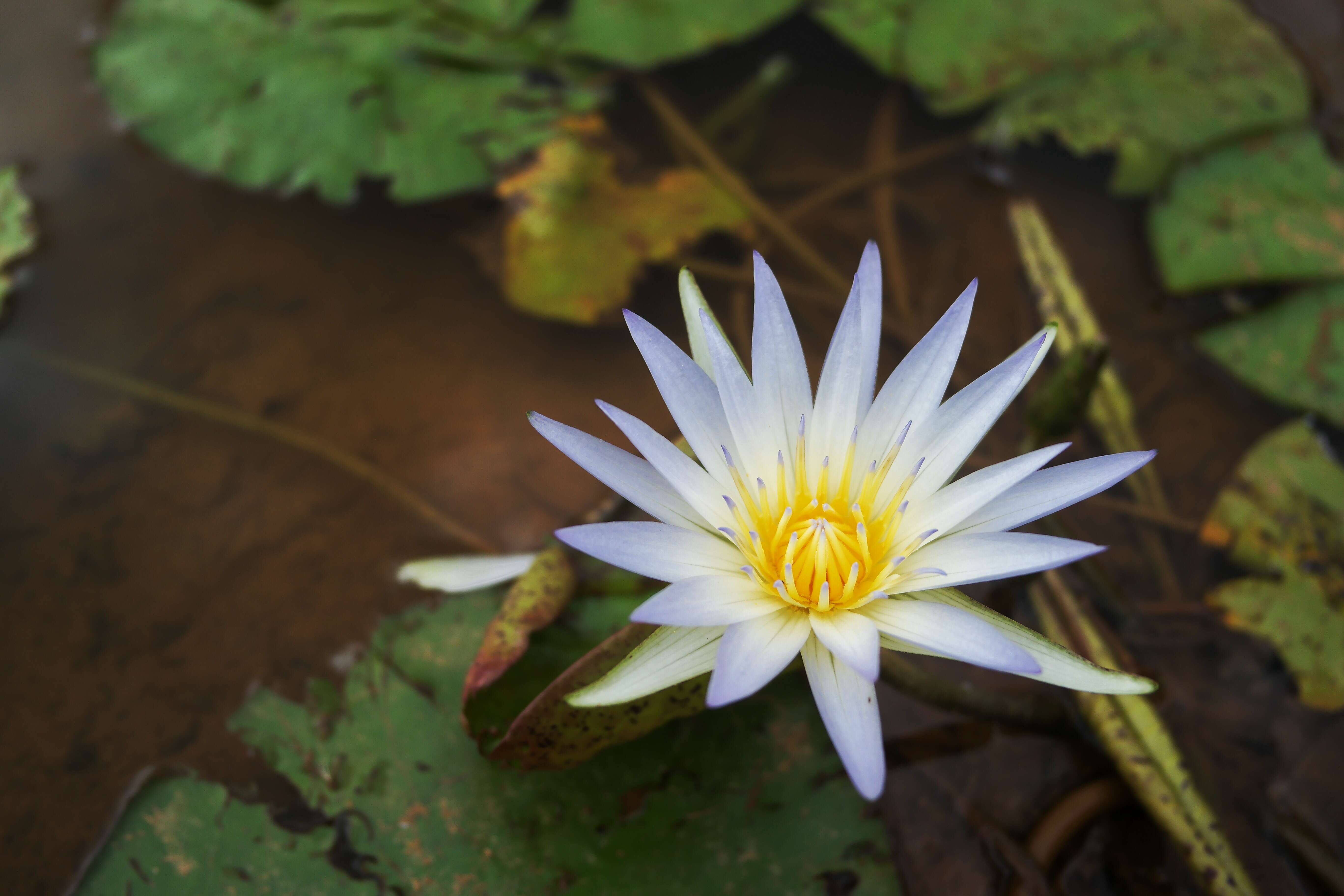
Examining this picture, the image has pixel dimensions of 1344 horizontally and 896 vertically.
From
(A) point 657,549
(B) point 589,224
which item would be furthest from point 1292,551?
(B) point 589,224

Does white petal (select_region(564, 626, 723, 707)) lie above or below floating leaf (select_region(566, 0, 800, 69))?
below

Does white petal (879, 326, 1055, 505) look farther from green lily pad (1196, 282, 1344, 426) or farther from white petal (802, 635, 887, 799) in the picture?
green lily pad (1196, 282, 1344, 426)

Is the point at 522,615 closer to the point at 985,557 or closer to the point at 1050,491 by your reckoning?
the point at 985,557

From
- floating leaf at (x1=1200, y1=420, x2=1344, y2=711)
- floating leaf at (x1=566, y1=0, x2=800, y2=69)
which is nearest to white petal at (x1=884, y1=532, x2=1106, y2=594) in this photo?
floating leaf at (x1=1200, y1=420, x2=1344, y2=711)

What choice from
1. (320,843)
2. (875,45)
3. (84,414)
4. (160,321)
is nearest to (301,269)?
(160,321)

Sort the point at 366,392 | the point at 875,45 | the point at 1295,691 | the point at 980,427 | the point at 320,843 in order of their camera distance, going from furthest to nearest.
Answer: the point at 875,45 → the point at 366,392 → the point at 1295,691 → the point at 320,843 → the point at 980,427

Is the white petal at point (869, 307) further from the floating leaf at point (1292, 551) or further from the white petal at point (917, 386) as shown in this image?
the floating leaf at point (1292, 551)

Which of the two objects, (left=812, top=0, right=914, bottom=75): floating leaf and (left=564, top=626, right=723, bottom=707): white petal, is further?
(left=812, top=0, right=914, bottom=75): floating leaf

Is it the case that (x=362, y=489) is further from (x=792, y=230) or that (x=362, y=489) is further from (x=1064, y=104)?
(x=1064, y=104)
